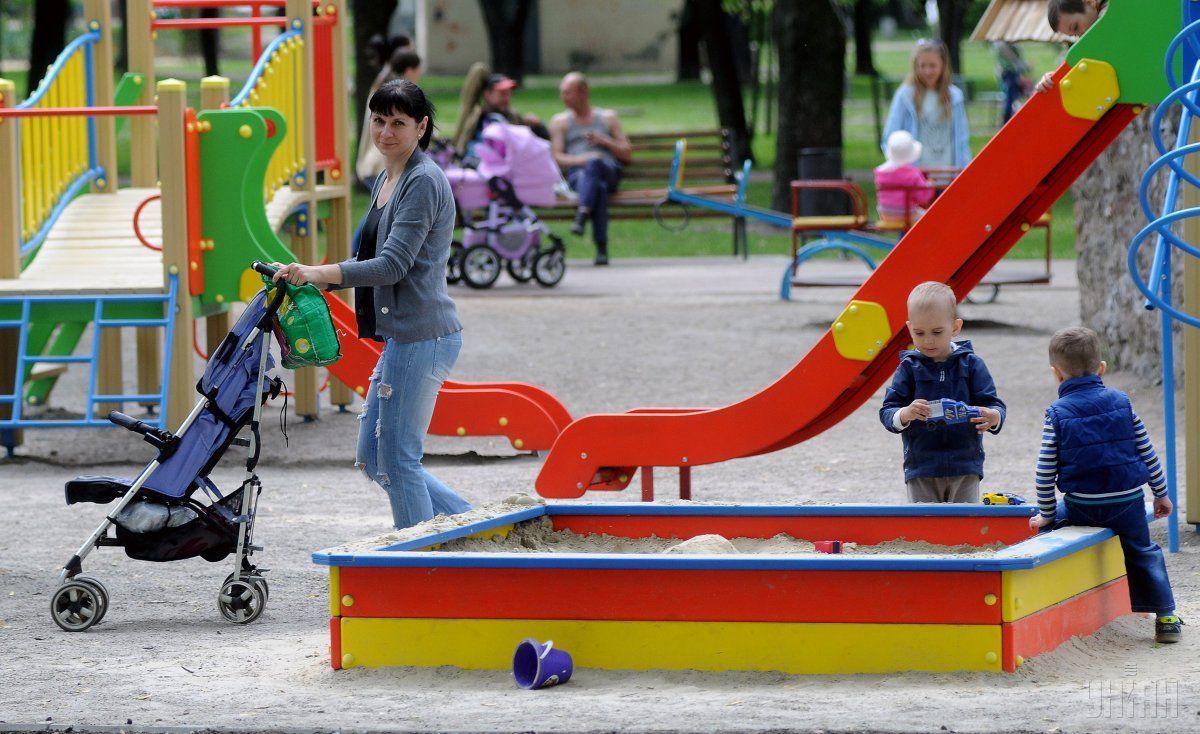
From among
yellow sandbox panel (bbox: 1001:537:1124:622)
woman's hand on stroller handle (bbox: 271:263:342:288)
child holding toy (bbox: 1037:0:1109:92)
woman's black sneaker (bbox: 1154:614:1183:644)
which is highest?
child holding toy (bbox: 1037:0:1109:92)

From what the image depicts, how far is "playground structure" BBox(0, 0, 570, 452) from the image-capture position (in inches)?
352

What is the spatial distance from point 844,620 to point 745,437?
2.30 meters

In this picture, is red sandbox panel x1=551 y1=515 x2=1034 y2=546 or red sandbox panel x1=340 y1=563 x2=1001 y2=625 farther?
red sandbox panel x1=551 y1=515 x2=1034 y2=546

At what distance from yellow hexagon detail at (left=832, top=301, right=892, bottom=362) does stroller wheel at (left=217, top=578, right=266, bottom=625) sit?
2.43 m

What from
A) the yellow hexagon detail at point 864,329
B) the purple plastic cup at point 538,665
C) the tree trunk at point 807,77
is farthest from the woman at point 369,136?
the purple plastic cup at point 538,665

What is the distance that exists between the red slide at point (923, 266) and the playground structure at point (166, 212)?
4.56 ft

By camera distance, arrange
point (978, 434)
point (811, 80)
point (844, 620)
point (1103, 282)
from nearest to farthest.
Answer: point (844, 620)
point (978, 434)
point (1103, 282)
point (811, 80)

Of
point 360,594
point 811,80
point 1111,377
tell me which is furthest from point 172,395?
point 811,80

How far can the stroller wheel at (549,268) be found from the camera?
16.8 m

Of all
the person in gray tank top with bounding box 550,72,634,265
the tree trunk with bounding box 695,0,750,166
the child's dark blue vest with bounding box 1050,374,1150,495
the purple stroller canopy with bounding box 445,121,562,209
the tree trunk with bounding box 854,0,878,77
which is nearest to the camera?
the child's dark blue vest with bounding box 1050,374,1150,495

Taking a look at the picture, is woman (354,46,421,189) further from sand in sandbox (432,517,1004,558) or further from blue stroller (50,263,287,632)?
sand in sandbox (432,517,1004,558)

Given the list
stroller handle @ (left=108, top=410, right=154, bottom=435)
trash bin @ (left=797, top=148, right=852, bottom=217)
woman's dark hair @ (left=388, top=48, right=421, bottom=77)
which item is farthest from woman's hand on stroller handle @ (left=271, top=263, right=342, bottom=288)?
trash bin @ (left=797, top=148, right=852, bottom=217)

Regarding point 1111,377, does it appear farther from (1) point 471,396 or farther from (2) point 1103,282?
(1) point 471,396

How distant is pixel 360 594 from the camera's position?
5.36 metres
